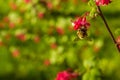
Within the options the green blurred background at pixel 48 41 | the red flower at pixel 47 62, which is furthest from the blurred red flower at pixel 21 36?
the red flower at pixel 47 62

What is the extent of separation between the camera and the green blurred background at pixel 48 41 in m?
6.30

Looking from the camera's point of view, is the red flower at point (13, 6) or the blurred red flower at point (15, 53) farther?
the red flower at point (13, 6)

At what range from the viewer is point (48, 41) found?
695cm

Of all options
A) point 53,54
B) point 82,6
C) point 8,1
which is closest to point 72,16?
point 82,6

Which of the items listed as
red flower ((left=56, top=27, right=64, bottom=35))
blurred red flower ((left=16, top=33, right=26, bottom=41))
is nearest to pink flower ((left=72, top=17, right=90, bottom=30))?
red flower ((left=56, top=27, right=64, bottom=35))

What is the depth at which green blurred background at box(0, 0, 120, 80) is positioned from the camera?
20.7 feet

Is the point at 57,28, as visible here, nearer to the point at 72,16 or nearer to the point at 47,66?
the point at 72,16

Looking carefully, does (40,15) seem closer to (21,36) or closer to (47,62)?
(21,36)

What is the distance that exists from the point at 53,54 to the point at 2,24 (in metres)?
1.67

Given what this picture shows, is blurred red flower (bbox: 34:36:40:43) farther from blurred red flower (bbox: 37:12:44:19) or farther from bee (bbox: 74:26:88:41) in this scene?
bee (bbox: 74:26:88:41)

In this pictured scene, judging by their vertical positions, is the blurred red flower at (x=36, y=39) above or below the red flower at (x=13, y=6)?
below

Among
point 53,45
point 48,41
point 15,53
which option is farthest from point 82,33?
point 15,53

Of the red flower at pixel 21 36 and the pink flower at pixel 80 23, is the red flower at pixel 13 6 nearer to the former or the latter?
the red flower at pixel 21 36

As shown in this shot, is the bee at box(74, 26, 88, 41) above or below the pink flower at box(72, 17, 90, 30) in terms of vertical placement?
below
